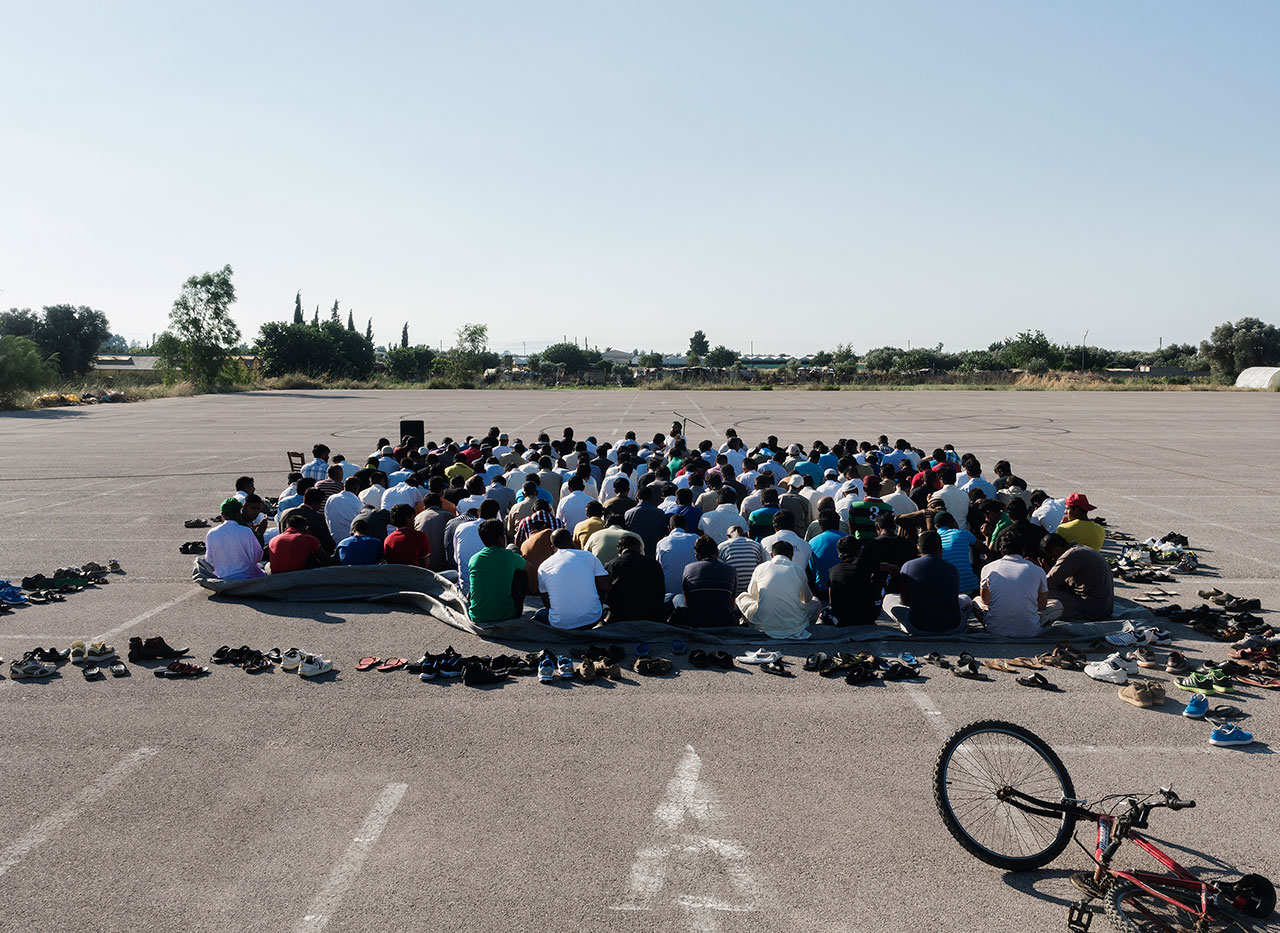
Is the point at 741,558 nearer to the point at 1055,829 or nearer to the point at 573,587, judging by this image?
the point at 573,587

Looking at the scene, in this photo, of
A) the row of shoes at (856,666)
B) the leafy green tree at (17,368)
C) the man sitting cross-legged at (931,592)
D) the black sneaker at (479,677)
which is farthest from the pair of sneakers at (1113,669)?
the leafy green tree at (17,368)

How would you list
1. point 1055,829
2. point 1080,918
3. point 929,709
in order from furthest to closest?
point 929,709 → point 1055,829 → point 1080,918

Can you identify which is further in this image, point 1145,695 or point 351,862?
point 1145,695

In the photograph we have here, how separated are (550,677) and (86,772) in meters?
3.95

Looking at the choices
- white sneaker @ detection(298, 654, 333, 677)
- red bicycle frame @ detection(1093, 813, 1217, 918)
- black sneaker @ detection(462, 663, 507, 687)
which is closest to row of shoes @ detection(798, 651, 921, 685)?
black sneaker @ detection(462, 663, 507, 687)

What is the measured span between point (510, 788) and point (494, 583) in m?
3.79

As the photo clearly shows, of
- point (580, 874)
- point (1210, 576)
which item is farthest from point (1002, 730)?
point (1210, 576)

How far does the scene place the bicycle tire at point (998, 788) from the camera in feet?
17.6

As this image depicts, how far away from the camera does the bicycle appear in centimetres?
466

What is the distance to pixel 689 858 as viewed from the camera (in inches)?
219

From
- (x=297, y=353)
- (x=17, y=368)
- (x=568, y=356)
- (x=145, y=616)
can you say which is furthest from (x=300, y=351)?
(x=145, y=616)

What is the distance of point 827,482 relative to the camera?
50.8 feet

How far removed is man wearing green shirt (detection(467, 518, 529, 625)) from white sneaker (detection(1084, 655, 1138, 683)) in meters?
6.14

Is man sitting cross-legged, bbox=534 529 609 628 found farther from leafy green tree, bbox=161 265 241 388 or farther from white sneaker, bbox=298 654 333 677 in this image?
leafy green tree, bbox=161 265 241 388
